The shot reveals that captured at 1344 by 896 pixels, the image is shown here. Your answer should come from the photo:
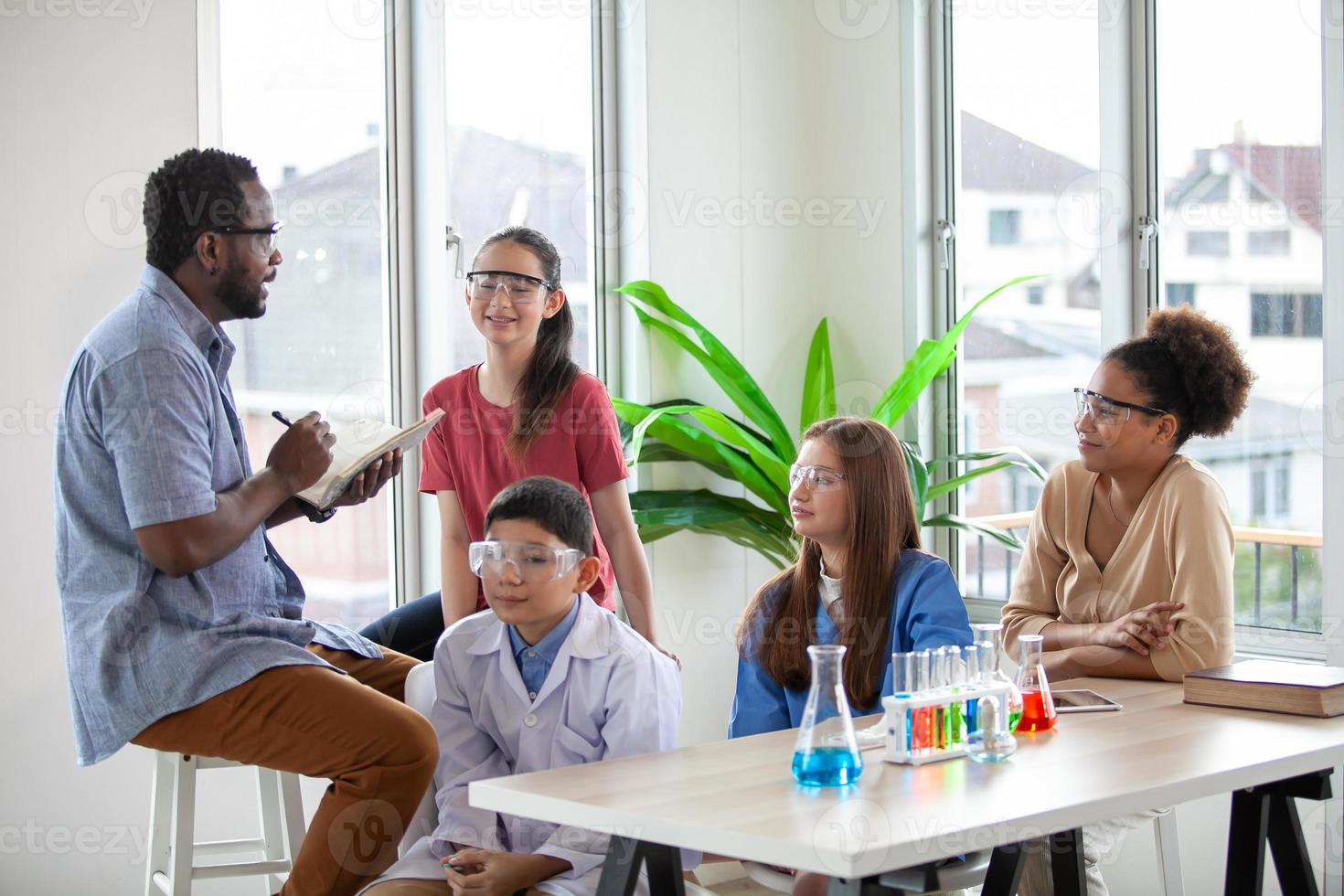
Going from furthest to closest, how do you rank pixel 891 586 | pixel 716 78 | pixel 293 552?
pixel 716 78 < pixel 293 552 < pixel 891 586

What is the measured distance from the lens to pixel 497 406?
2906mm

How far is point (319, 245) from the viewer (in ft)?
11.9

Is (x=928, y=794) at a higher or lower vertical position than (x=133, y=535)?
lower

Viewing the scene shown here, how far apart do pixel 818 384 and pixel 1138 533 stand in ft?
5.02

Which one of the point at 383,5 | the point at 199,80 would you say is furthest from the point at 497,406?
the point at 383,5

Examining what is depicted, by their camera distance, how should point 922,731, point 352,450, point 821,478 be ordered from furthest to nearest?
point 821,478, point 352,450, point 922,731

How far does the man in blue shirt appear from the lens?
6.86ft

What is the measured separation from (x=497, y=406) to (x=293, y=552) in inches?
40.9

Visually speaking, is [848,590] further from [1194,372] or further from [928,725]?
[1194,372]

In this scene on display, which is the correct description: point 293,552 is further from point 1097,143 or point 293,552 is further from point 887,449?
point 1097,143

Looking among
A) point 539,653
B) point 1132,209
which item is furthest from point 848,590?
point 1132,209

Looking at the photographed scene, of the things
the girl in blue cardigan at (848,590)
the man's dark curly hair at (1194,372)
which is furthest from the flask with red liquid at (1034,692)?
the man's dark curly hair at (1194,372)

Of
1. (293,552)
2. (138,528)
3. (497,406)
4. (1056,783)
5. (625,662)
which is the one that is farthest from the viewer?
(293,552)

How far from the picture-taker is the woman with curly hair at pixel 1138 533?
2518mm
